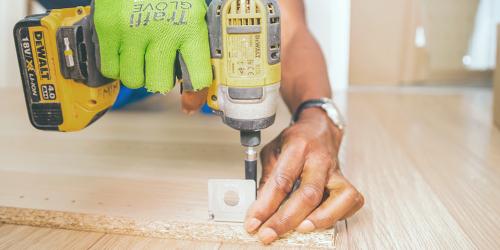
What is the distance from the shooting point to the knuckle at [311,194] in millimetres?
995

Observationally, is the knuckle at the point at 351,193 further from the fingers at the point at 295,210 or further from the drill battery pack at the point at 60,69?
the drill battery pack at the point at 60,69

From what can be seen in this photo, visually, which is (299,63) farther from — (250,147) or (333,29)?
(333,29)

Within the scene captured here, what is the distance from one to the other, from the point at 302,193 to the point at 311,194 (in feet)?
0.06

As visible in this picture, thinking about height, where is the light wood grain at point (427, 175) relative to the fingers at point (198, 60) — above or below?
below

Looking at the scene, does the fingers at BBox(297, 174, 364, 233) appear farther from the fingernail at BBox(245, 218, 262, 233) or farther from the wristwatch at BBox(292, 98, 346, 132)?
the wristwatch at BBox(292, 98, 346, 132)

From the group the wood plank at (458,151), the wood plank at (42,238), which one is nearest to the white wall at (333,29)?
the wood plank at (458,151)

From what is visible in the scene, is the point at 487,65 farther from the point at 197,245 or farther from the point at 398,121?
the point at 197,245

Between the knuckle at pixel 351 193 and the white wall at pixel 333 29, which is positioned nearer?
the knuckle at pixel 351 193

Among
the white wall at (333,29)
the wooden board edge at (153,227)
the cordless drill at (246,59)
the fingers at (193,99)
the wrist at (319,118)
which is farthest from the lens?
the white wall at (333,29)

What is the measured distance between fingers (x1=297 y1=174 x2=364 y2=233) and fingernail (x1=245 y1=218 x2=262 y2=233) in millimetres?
85

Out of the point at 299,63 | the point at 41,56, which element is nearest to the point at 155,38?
the point at 41,56

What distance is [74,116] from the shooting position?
3.69 ft

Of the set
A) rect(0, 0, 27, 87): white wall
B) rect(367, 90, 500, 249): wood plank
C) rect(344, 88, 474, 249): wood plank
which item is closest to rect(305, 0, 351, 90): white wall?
rect(367, 90, 500, 249): wood plank

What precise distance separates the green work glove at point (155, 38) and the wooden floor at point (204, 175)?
317mm
